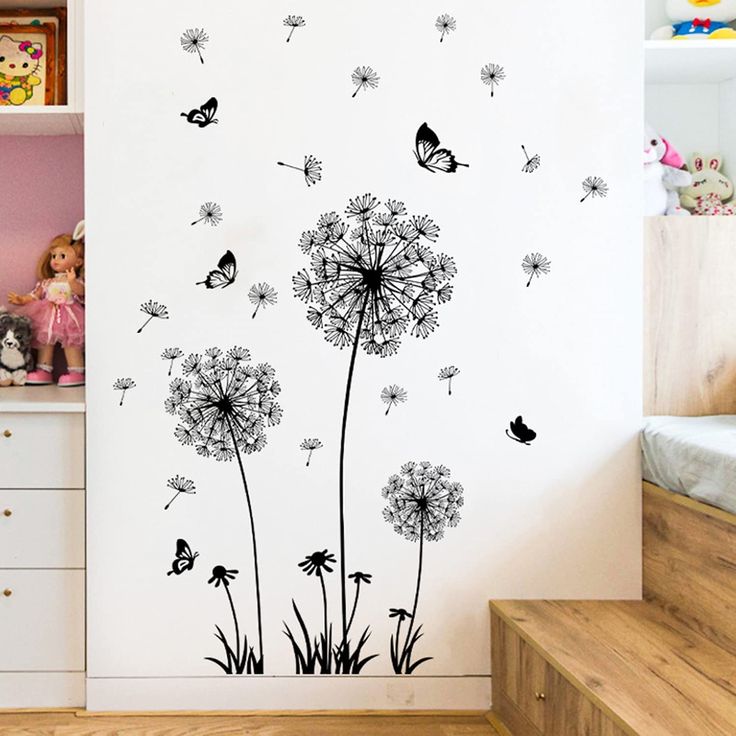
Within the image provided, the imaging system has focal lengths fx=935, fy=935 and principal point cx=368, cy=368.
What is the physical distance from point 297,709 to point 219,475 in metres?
0.62

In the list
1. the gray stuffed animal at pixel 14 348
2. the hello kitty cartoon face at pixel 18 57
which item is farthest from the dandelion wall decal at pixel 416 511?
the hello kitty cartoon face at pixel 18 57

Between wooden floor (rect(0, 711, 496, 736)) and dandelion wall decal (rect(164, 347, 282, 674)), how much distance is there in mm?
435

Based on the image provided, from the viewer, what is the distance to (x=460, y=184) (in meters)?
2.31

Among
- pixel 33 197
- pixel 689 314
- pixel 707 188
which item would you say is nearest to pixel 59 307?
pixel 33 197

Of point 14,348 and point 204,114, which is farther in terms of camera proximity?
point 14,348

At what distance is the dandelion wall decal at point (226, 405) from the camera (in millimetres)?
2309

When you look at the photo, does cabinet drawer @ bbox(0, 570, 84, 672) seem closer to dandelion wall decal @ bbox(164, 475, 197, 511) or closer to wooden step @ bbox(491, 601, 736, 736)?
dandelion wall decal @ bbox(164, 475, 197, 511)

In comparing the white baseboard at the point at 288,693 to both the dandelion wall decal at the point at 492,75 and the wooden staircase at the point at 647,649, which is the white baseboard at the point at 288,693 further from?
the dandelion wall decal at the point at 492,75

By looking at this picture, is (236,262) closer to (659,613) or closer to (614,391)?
(614,391)

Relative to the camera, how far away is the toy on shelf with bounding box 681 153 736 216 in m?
2.66

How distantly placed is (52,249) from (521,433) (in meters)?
1.41

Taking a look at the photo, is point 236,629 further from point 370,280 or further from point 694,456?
point 694,456

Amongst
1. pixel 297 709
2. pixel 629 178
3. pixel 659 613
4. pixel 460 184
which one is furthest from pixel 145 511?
pixel 629 178

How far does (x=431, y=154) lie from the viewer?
2.30 m
